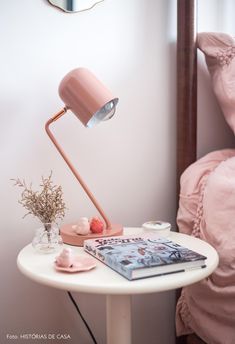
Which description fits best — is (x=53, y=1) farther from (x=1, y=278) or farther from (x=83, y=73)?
(x=1, y=278)

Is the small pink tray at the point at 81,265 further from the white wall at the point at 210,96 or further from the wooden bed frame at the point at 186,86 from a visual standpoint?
the white wall at the point at 210,96

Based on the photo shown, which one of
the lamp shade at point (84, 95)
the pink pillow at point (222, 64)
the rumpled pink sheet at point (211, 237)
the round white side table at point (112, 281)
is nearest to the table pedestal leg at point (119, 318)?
the round white side table at point (112, 281)

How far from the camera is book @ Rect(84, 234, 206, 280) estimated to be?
0.77 m

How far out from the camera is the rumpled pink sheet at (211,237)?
3.37 ft

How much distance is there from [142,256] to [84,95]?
0.44 metres

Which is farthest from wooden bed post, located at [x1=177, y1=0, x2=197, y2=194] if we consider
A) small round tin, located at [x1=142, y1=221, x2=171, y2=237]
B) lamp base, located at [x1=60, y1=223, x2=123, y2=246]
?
lamp base, located at [x1=60, y1=223, x2=123, y2=246]

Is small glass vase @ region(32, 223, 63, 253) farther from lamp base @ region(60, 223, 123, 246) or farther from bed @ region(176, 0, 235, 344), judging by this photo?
bed @ region(176, 0, 235, 344)

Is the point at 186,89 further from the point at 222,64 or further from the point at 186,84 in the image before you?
the point at 222,64

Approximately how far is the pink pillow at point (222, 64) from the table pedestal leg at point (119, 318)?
734 mm

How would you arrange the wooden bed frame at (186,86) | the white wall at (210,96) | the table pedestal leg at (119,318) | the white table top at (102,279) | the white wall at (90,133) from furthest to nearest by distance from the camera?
1. the white wall at (210,96)
2. the wooden bed frame at (186,86)
3. the white wall at (90,133)
4. the table pedestal leg at (119,318)
5. the white table top at (102,279)

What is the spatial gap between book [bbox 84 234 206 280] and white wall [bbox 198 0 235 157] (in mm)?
604

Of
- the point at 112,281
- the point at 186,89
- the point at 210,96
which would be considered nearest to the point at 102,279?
the point at 112,281

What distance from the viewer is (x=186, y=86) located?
1289 millimetres

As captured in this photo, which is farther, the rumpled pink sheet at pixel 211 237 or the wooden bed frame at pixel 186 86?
the wooden bed frame at pixel 186 86
